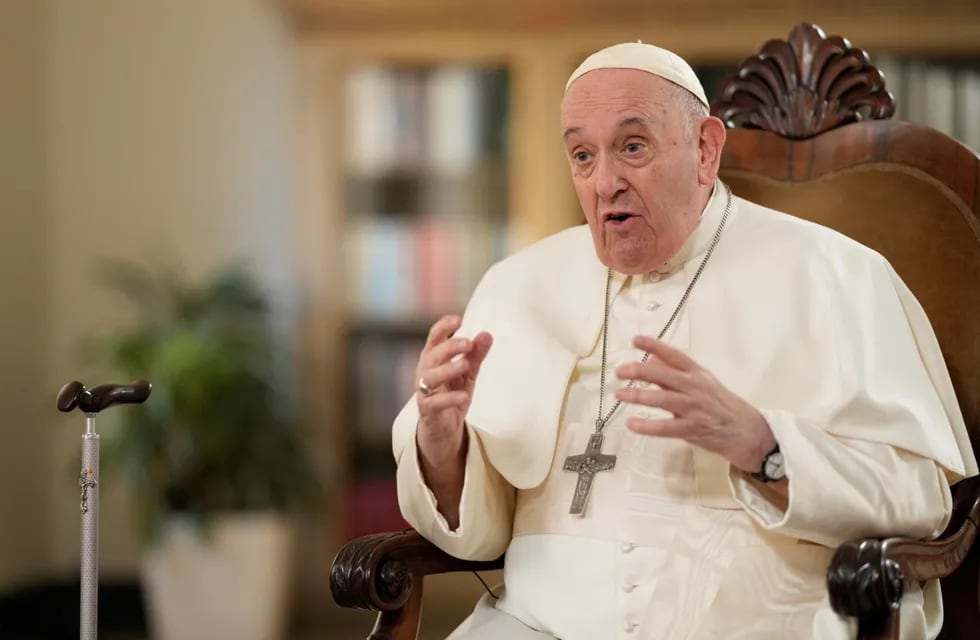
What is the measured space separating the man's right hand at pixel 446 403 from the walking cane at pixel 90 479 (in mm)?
408

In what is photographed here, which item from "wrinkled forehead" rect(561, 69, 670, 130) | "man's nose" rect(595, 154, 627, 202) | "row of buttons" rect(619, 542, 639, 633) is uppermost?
"wrinkled forehead" rect(561, 69, 670, 130)

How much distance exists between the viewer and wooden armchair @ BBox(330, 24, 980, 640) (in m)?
2.06

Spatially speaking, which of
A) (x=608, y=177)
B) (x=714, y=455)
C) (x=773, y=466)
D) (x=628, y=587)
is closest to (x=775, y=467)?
(x=773, y=466)

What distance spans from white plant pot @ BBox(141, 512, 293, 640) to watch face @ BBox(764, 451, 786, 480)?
2.99 meters

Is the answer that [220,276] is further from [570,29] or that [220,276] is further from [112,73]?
[570,29]

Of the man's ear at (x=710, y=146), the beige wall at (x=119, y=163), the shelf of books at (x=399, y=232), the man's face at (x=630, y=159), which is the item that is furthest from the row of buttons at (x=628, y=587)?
the beige wall at (x=119, y=163)

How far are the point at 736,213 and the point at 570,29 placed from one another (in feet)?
8.42

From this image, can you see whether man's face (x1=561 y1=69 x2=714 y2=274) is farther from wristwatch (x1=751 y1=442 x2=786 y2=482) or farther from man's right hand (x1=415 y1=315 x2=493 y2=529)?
wristwatch (x1=751 y1=442 x2=786 y2=482)

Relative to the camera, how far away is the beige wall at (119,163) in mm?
5215

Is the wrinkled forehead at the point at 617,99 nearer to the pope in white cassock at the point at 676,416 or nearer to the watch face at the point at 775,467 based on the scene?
the pope in white cassock at the point at 676,416

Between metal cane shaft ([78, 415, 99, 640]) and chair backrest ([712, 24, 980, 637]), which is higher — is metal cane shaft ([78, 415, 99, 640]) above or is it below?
below

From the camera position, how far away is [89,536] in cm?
181

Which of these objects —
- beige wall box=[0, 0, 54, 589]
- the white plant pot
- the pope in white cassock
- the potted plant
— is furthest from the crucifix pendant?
beige wall box=[0, 0, 54, 589]

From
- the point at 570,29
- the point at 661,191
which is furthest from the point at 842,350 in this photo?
the point at 570,29
